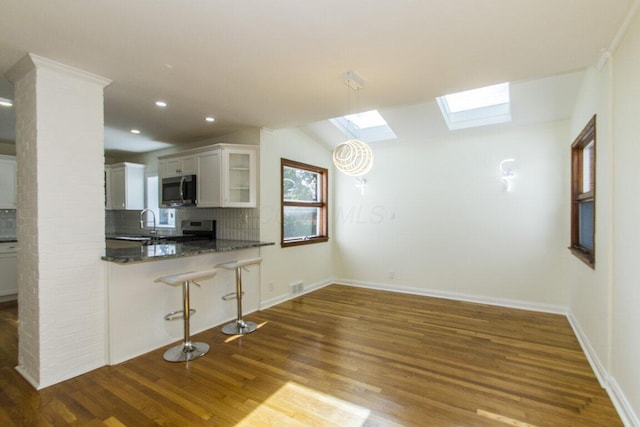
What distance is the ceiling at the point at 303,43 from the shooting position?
71.2 inches

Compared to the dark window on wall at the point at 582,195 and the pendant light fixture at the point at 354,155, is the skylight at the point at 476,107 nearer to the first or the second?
the dark window on wall at the point at 582,195

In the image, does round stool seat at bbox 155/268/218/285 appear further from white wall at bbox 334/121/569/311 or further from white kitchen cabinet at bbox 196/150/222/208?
white wall at bbox 334/121/569/311

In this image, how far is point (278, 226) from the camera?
470 centimetres

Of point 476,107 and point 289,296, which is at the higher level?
point 476,107

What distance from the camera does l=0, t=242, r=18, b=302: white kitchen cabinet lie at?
4641 mm

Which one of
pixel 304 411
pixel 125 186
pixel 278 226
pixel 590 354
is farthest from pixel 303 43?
pixel 125 186

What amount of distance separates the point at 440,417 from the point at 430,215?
3.36m

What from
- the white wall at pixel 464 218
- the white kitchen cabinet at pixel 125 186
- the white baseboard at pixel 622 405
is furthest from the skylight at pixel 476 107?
the white kitchen cabinet at pixel 125 186

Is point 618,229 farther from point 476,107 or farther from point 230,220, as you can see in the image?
point 230,220

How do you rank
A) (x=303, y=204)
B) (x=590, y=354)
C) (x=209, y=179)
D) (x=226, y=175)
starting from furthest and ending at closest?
(x=303, y=204)
(x=209, y=179)
(x=226, y=175)
(x=590, y=354)

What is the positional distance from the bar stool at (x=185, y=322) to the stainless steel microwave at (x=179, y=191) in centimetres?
168

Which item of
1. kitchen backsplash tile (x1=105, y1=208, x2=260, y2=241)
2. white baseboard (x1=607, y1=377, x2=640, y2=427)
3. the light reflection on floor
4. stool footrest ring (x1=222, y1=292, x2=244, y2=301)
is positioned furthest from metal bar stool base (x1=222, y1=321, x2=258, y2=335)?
white baseboard (x1=607, y1=377, x2=640, y2=427)

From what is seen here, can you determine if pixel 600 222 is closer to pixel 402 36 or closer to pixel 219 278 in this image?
pixel 402 36

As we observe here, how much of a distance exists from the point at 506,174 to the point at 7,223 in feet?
25.4
